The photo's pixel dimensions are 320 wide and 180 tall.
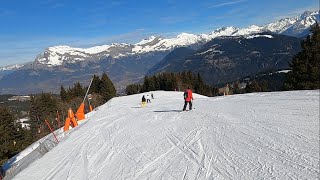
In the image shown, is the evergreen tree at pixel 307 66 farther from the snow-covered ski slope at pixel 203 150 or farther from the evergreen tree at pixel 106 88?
the evergreen tree at pixel 106 88

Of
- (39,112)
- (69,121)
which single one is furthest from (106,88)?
(69,121)

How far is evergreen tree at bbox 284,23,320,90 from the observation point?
153 feet

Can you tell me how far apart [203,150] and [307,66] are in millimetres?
39410

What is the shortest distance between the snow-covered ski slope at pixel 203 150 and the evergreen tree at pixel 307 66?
88.2ft

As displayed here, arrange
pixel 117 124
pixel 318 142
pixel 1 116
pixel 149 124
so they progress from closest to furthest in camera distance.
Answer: pixel 318 142 → pixel 149 124 → pixel 117 124 → pixel 1 116

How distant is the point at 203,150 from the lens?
13.5 m

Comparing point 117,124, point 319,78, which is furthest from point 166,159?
point 319,78

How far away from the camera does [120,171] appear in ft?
42.2

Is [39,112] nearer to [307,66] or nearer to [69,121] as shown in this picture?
[69,121]

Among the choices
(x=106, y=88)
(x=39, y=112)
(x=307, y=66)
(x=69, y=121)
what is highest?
(x=307, y=66)

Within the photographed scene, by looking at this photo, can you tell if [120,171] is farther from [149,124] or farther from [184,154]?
[149,124]

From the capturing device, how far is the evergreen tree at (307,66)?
1841 inches

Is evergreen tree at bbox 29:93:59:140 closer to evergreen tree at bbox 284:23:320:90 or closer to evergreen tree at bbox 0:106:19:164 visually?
evergreen tree at bbox 0:106:19:164

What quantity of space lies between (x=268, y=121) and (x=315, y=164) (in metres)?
7.71
